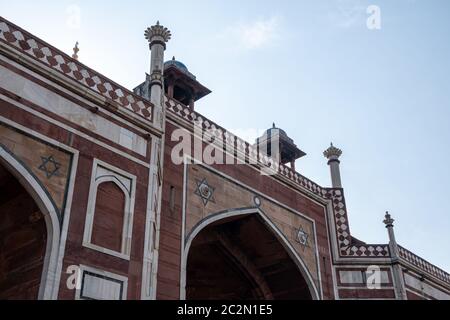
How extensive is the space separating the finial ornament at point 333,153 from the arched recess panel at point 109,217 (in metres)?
8.65

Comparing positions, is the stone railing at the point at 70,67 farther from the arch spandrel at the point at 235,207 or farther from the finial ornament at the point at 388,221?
the finial ornament at the point at 388,221

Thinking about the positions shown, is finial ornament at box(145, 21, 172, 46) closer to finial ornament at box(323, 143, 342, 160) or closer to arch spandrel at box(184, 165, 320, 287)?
arch spandrel at box(184, 165, 320, 287)

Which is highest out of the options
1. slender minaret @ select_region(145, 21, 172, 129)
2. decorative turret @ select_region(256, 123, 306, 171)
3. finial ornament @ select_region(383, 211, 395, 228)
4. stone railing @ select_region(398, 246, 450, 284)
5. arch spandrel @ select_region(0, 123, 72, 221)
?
decorative turret @ select_region(256, 123, 306, 171)

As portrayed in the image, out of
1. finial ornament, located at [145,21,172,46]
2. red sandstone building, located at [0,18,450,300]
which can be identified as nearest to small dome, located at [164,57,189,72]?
red sandstone building, located at [0,18,450,300]

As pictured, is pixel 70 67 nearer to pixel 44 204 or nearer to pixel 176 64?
pixel 44 204

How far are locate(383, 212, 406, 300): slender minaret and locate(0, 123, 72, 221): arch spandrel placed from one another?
9.04m

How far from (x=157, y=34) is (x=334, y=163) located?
686 cm

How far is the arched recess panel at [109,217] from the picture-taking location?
819 cm

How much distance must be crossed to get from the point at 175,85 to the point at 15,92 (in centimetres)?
567

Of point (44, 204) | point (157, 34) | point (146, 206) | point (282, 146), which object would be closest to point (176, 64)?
point (157, 34)

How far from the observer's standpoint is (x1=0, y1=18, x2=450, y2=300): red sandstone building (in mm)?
7887

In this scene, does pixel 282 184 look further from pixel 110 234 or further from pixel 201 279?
pixel 110 234

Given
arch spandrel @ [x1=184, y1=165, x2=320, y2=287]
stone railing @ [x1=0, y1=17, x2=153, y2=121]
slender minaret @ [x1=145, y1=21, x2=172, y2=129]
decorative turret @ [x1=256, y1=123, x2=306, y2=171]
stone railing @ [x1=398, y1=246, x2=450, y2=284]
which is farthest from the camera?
decorative turret @ [x1=256, y1=123, x2=306, y2=171]
